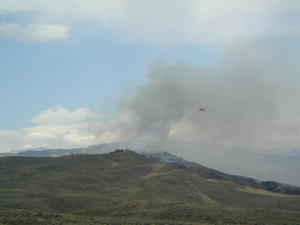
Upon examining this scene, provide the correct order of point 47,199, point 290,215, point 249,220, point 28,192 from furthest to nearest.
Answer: point 28,192, point 47,199, point 290,215, point 249,220

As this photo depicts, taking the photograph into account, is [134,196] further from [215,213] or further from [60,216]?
[60,216]

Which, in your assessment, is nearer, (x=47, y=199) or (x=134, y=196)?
(x=47, y=199)

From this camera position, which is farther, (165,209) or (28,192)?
(28,192)

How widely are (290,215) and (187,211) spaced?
34.4m

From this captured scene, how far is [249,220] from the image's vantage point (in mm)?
114688

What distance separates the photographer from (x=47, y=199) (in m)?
145

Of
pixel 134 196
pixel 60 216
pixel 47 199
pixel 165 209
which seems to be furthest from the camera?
pixel 134 196

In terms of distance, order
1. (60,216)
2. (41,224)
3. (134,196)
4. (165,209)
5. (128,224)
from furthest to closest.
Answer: (134,196) → (165,209) → (60,216) → (128,224) → (41,224)

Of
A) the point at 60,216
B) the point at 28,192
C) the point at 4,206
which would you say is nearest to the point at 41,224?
the point at 60,216

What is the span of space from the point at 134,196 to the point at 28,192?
48.4m

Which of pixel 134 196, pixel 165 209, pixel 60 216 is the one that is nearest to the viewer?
pixel 60 216

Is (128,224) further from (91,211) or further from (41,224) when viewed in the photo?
(91,211)

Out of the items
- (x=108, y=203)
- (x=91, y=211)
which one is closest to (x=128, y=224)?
(x=91, y=211)

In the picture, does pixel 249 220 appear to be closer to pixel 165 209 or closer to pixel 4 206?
pixel 165 209
